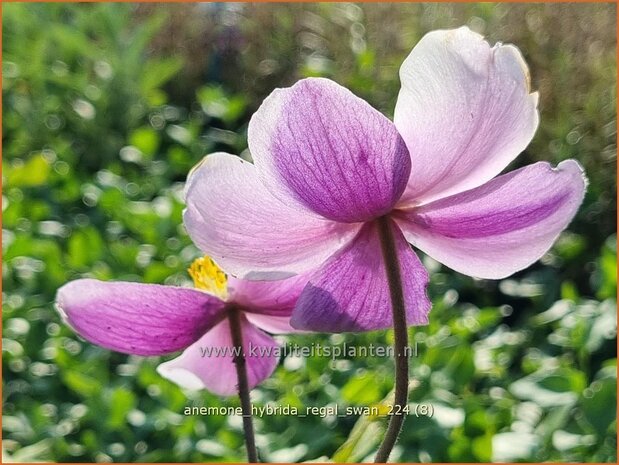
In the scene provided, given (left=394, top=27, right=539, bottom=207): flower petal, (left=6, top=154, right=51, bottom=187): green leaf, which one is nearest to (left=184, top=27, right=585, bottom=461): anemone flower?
(left=394, top=27, right=539, bottom=207): flower petal

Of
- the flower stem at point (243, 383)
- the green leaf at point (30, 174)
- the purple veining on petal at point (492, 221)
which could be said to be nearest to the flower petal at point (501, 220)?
the purple veining on petal at point (492, 221)

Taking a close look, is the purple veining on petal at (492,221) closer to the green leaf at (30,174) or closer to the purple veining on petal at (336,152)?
the purple veining on petal at (336,152)

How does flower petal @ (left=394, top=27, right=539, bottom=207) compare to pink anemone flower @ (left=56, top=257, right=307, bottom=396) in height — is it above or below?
above

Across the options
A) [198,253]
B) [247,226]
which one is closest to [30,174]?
[198,253]

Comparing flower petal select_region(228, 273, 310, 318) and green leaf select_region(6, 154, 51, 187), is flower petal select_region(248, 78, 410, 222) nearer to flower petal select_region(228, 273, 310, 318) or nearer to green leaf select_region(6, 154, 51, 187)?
flower petal select_region(228, 273, 310, 318)

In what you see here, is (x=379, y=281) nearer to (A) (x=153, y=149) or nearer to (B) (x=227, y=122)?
(A) (x=153, y=149)

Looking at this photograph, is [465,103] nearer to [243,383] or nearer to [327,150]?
[327,150]
